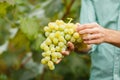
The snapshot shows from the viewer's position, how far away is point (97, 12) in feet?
6.19

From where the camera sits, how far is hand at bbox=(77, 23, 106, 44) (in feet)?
4.91

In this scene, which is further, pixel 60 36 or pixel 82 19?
pixel 82 19

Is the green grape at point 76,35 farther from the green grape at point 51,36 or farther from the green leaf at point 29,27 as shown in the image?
the green leaf at point 29,27

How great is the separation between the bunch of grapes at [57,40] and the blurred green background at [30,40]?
745 millimetres

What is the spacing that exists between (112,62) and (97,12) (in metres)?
0.24

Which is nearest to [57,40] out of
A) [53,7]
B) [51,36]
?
[51,36]

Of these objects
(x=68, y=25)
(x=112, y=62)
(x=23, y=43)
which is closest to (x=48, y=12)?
(x=23, y=43)

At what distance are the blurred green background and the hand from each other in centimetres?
83

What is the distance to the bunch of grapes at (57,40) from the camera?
1.55m

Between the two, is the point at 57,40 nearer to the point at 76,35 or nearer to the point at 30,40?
the point at 76,35

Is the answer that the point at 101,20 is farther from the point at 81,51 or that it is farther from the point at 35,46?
the point at 35,46

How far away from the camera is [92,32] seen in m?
1.50

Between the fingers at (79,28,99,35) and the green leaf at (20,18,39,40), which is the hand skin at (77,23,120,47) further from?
the green leaf at (20,18,39,40)

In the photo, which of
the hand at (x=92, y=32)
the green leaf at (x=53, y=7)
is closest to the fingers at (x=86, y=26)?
the hand at (x=92, y=32)
